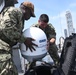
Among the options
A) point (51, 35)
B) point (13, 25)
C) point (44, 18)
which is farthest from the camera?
point (51, 35)

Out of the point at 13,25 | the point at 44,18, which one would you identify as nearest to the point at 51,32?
the point at 44,18

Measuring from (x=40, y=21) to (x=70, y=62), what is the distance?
1.13 m

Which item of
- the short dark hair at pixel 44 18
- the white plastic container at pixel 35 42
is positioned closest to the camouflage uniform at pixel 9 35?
the white plastic container at pixel 35 42

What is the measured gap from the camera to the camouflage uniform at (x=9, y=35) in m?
4.11

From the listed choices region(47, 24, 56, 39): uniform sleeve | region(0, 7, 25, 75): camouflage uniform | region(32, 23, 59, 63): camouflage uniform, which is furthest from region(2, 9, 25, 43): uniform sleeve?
region(47, 24, 56, 39): uniform sleeve

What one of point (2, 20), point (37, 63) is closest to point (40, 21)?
point (37, 63)

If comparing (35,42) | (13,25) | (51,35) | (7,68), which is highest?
(13,25)

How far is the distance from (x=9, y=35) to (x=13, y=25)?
5.5 inches

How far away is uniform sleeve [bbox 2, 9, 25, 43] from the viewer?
4098 mm

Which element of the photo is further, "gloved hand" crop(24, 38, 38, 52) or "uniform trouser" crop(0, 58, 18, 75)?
"gloved hand" crop(24, 38, 38, 52)

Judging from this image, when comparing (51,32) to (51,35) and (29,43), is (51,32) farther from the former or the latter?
(29,43)

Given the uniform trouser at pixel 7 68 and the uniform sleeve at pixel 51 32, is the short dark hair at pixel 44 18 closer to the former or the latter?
the uniform sleeve at pixel 51 32

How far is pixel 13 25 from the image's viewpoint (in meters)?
4.11

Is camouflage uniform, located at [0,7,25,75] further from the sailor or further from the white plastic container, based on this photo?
the white plastic container
